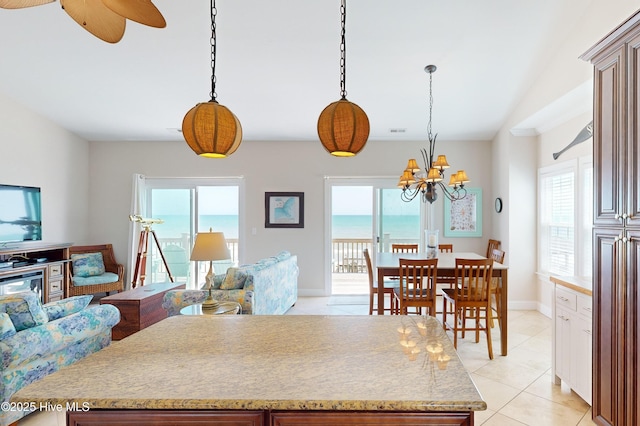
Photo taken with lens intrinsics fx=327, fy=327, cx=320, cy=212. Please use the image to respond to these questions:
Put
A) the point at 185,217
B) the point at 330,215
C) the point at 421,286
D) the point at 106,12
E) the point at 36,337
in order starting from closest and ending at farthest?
1. the point at 106,12
2. the point at 36,337
3. the point at 421,286
4. the point at 330,215
5. the point at 185,217

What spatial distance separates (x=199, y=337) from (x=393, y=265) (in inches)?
100

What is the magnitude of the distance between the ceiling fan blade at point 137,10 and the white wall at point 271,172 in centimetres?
451

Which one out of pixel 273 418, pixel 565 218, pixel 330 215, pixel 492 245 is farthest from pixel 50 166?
pixel 565 218

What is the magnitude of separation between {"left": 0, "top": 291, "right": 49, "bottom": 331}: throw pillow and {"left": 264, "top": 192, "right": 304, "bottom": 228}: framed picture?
3.83 m

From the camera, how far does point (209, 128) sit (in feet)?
4.52

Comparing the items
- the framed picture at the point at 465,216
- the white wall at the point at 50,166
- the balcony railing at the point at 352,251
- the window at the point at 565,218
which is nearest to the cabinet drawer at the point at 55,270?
the white wall at the point at 50,166

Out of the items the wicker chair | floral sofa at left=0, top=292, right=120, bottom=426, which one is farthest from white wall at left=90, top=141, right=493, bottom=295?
floral sofa at left=0, top=292, right=120, bottom=426

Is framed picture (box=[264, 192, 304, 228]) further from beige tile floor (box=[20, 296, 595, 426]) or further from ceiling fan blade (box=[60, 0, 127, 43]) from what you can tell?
ceiling fan blade (box=[60, 0, 127, 43])

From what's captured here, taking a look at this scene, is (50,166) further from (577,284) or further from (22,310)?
(577,284)

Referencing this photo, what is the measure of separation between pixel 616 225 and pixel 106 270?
21.9ft

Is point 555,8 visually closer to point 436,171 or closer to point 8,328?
point 436,171

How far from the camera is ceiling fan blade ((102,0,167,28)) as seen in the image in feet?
3.85

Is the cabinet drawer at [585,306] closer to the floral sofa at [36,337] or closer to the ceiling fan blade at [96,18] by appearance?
the ceiling fan blade at [96,18]

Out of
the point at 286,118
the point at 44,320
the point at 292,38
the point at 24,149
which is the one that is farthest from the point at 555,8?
the point at 24,149
